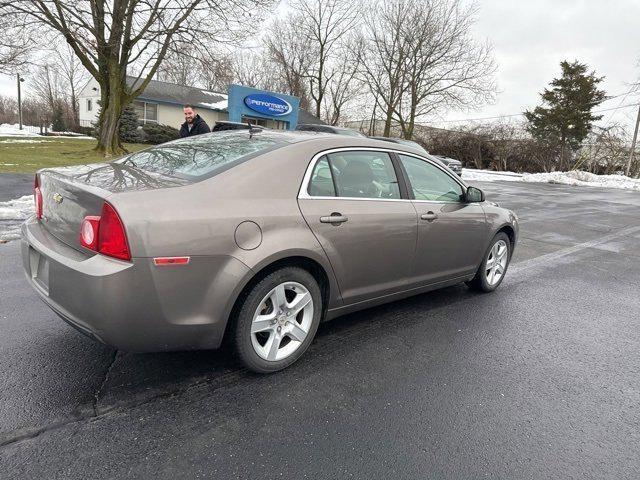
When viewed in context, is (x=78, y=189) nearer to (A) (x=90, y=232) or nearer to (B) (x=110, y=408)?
(A) (x=90, y=232)

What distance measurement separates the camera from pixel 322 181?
291 cm

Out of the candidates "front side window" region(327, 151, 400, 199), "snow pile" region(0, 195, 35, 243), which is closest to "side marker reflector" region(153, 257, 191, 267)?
"front side window" region(327, 151, 400, 199)

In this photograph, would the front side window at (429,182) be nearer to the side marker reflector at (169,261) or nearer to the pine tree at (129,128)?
the side marker reflector at (169,261)

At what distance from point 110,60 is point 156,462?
59.9ft

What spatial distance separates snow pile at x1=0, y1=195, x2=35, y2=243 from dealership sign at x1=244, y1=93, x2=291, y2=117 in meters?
17.6

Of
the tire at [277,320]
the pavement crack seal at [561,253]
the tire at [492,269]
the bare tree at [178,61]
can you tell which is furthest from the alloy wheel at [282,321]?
the bare tree at [178,61]

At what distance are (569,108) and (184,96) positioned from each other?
108 ft

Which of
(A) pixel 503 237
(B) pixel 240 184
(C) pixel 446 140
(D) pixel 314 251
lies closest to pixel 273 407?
(D) pixel 314 251

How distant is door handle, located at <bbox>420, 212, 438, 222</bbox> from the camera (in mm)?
3448

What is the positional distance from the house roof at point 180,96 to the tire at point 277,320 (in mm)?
37381

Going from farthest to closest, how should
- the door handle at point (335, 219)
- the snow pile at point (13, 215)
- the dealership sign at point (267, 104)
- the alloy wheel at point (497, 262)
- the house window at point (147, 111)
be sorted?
1. the house window at point (147, 111)
2. the dealership sign at point (267, 104)
3. the snow pile at point (13, 215)
4. the alloy wheel at point (497, 262)
5. the door handle at point (335, 219)

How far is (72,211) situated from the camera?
7.84 feet

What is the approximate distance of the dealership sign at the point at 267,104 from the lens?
23.9 metres

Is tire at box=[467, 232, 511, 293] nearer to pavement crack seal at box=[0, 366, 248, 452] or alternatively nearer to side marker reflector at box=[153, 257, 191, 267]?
pavement crack seal at box=[0, 366, 248, 452]
